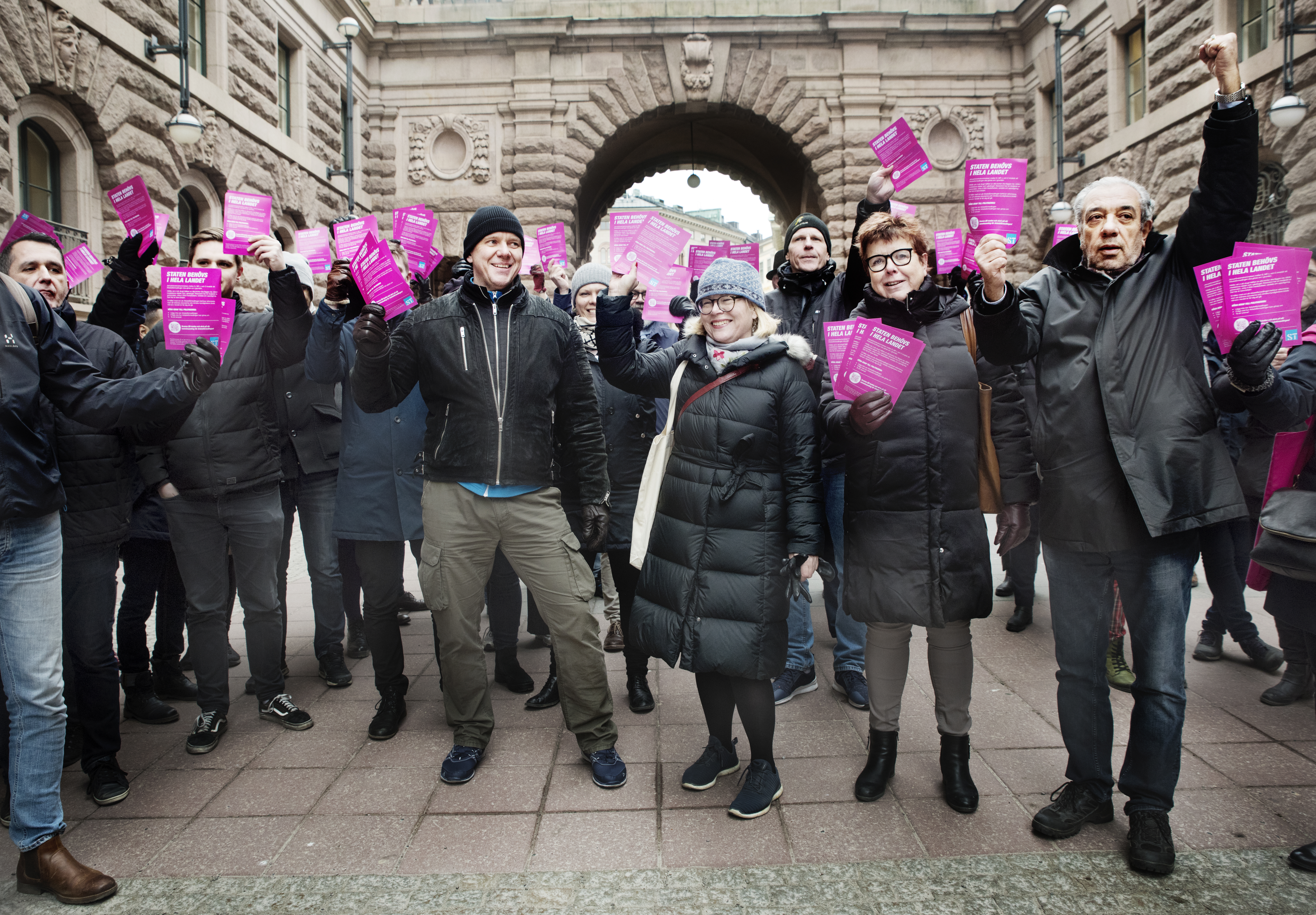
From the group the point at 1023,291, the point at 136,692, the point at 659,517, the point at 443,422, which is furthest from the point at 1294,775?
the point at 136,692

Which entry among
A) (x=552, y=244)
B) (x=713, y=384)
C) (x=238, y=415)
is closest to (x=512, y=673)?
(x=238, y=415)

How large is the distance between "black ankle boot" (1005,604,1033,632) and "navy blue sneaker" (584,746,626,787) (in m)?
3.02

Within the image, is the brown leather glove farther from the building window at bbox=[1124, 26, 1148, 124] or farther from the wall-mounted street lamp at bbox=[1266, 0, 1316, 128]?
the building window at bbox=[1124, 26, 1148, 124]

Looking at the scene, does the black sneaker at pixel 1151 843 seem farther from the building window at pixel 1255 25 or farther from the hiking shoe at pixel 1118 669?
the building window at pixel 1255 25

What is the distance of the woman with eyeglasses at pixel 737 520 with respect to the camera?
10.1ft

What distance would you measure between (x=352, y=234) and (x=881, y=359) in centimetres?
219

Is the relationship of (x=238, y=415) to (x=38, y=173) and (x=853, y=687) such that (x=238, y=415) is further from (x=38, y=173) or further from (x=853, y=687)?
(x=38, y=173)

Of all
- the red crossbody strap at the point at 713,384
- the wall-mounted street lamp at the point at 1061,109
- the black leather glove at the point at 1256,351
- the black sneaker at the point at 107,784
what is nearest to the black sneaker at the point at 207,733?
the black sneaker at the point at 107,784

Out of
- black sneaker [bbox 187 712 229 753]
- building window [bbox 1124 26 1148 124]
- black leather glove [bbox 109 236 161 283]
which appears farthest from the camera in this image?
building window [bbox 1124 26 1148 124]

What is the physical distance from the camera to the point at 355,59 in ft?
52.0

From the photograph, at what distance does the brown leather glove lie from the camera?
2898 millimetres

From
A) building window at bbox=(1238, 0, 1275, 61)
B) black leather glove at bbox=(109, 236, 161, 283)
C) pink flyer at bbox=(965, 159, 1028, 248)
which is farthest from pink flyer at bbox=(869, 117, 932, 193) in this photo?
building window at bbox=(1238, 0, 1275, 61)

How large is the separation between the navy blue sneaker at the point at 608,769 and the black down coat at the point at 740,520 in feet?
1.72

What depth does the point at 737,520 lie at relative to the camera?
3100 millimetres
